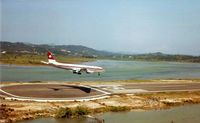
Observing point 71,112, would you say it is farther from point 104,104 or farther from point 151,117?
point 151,117

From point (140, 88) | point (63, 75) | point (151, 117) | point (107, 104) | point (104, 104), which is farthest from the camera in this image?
point (63, 75)

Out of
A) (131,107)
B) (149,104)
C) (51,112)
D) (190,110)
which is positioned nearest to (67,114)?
(51,112)

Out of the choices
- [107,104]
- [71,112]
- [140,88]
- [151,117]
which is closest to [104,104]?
[107,104]

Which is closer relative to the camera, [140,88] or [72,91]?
[72,91]

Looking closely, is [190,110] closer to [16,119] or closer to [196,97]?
[196,97]

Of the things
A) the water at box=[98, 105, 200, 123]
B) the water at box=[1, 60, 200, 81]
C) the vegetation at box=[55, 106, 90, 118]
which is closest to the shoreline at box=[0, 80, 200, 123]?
the vegetation at box=[55, 106, 90, 118]

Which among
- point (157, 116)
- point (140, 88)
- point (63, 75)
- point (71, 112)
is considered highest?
point (63, 75)

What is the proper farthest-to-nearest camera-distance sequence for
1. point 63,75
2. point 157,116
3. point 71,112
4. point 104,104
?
1. point 63,75
2. point 104,104
3. point 157,116
4. point 71,112
